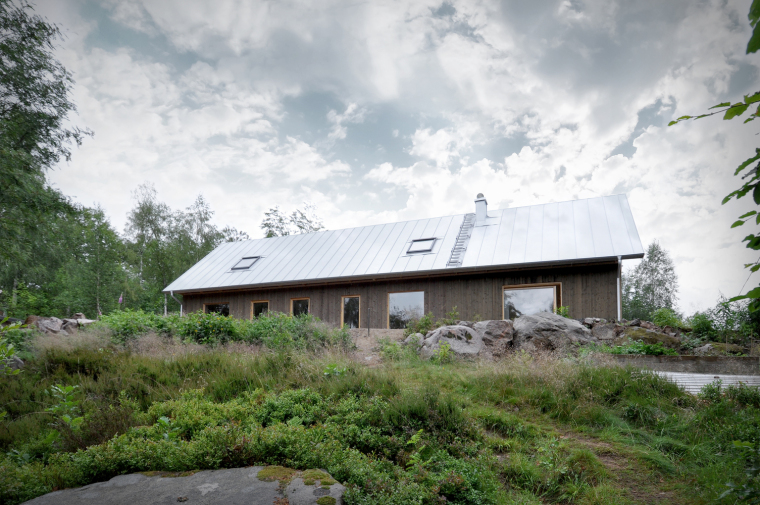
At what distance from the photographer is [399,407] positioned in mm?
4434

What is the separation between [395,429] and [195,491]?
6.77 feet

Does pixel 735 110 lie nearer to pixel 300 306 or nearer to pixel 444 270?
pixel 444 270

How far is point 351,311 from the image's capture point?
46.9ft

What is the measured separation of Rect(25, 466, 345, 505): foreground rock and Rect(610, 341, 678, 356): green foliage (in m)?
7.24

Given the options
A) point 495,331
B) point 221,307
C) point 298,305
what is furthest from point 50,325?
point 495,331

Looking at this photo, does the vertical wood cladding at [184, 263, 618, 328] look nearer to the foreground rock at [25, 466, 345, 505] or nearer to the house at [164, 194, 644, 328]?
the house at [164, 194, 644, 328]

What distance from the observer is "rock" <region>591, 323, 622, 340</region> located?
9163 millimetres

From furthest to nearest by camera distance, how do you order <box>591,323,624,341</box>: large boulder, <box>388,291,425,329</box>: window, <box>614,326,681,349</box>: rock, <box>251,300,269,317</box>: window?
<box>251,300,269,317</box>: window → <box>388,291,425,329</box>: window → <box>591,323,624,341</box>: large boulder → <box>614,326,681,349</box>: rock

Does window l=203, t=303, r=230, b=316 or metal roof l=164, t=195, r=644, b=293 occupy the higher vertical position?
metal roof l=164, t=195, r=644, b=293

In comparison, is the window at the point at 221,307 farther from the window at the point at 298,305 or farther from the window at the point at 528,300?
the window at the point at 528,300

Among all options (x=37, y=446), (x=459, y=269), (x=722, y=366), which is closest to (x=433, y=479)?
(x=37, y=446)

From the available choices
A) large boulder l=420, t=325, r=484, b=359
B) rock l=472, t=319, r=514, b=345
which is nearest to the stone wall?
rock l=472, t=319, r=514, b=345

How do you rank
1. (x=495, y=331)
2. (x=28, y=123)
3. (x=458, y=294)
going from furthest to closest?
(x=458, y=294) < (x=28, y=123) < (x=495, y=331)

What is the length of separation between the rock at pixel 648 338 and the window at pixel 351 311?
775 cm
